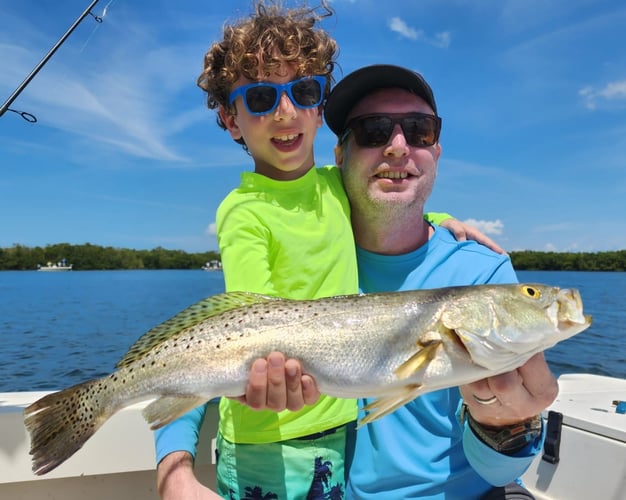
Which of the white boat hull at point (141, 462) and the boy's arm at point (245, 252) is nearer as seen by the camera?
the boy's arm at point (245, 252)

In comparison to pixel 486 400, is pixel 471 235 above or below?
above

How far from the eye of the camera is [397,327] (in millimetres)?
2455

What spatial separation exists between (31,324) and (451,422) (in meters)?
33.2

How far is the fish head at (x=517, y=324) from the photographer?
2256mm

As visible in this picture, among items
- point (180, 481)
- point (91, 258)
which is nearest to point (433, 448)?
point (180, 481)

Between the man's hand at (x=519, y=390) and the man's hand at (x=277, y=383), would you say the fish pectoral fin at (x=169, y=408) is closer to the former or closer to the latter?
the man's hand at (x=277, y=383)

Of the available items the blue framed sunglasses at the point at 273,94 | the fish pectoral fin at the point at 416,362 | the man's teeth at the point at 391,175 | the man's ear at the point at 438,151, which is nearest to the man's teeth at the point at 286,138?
the blue framed sunglasses at the point at 273,94

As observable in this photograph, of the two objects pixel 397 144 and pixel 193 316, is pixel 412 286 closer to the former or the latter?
pixel 397 144

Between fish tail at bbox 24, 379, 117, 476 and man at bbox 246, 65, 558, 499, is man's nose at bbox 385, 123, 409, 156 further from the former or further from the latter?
fish tail at bbox 24, 379, 117, 476

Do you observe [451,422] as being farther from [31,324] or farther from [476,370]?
[31,324]

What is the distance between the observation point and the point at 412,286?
332cm

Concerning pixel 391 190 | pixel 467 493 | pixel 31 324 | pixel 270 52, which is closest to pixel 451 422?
pixel 467 493

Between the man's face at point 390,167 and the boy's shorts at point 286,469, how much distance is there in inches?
60.5

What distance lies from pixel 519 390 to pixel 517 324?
0.36 metres
